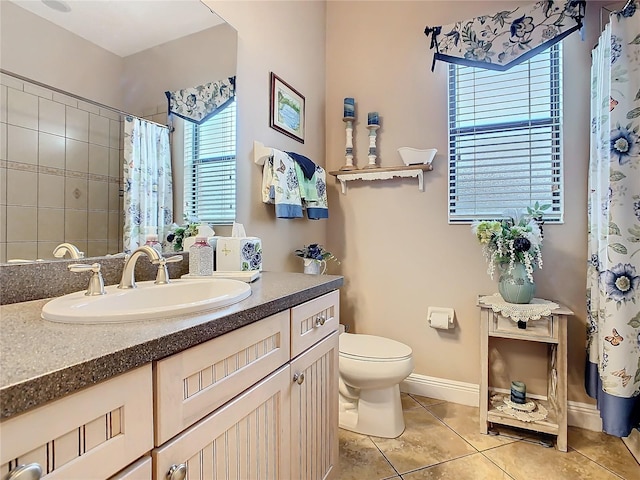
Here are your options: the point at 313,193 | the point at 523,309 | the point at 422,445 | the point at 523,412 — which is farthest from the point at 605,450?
the point at 313,193

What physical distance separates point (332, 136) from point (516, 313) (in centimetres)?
163

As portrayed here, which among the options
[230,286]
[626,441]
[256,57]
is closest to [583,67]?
[256,57]

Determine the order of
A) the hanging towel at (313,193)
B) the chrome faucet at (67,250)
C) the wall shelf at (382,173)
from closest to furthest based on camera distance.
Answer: the chrome faucet at (67,250), the hanging towel at (313,193), the wall shelf at (382,173)

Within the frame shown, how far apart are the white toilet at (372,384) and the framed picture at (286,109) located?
4.18ft

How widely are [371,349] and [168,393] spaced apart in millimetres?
1354

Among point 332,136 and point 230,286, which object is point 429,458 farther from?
point 332,136

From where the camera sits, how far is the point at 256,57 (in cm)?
176

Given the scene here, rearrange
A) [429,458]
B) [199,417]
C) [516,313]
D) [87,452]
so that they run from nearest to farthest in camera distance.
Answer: [87,452]
[199,417]
[429,458]
[516,313]

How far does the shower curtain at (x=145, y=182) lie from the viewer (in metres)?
1.16

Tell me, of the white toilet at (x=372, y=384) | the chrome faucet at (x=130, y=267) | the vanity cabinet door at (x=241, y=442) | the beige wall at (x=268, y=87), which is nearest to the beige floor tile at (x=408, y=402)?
the white toilet at (x=372, y=384)

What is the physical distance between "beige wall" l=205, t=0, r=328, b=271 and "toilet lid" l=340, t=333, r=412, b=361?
554mm

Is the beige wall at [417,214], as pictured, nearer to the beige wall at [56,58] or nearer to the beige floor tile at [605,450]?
the beige floor tile at [605,450]

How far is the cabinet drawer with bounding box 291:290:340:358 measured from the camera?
1075 millimetres

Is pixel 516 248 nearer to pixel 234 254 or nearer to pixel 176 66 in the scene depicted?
pixel 234 254
